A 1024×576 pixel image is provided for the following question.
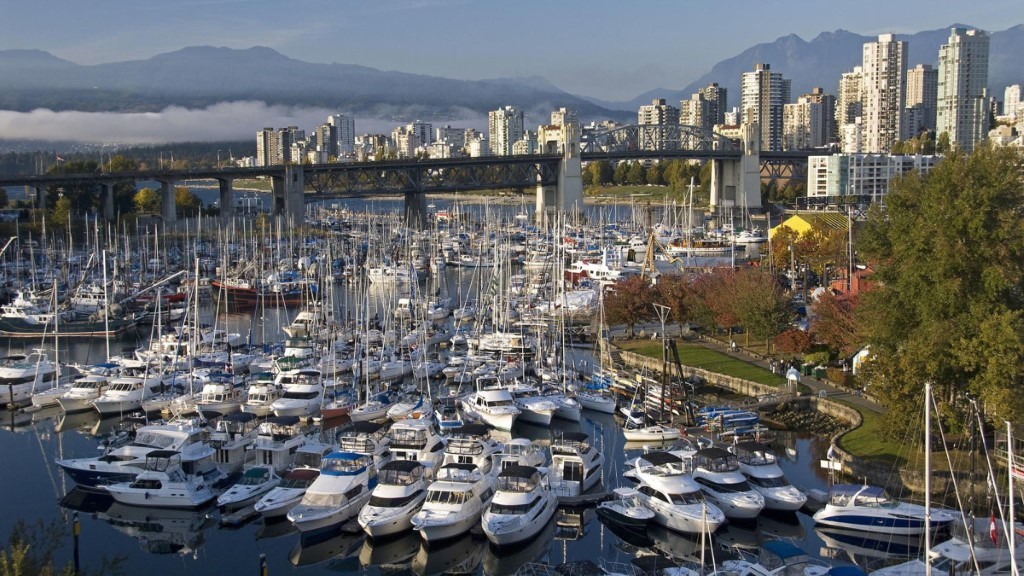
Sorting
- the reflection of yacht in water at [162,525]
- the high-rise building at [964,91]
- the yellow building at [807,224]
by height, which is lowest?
the reflection of yacht in water at [162,525]

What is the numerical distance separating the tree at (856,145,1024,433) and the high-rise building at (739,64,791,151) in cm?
15714

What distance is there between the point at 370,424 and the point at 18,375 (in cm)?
1257

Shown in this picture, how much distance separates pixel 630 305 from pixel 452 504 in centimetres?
1826

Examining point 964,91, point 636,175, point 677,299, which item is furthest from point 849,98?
point 677,299

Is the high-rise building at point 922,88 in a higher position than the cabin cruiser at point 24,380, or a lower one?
higher

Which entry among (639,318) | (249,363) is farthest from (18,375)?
(639,318)

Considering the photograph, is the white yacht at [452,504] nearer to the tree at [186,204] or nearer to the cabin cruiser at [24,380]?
the cabin cruiser at [24,380]

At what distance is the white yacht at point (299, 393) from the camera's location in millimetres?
25734

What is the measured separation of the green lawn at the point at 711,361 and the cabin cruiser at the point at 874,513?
29.7 ft

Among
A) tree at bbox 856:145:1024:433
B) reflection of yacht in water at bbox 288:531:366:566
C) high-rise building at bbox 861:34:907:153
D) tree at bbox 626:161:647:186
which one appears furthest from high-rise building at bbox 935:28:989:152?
reflection of yacht in water at bbox 288:531:366:566

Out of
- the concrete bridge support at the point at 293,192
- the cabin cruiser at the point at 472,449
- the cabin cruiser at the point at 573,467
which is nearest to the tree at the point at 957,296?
the cabin cruiser at the point at 573,467

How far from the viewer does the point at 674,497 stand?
17922mm

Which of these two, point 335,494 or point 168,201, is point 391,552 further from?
point 168,201

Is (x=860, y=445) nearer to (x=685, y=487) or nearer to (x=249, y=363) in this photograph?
(x=685, y=487)
